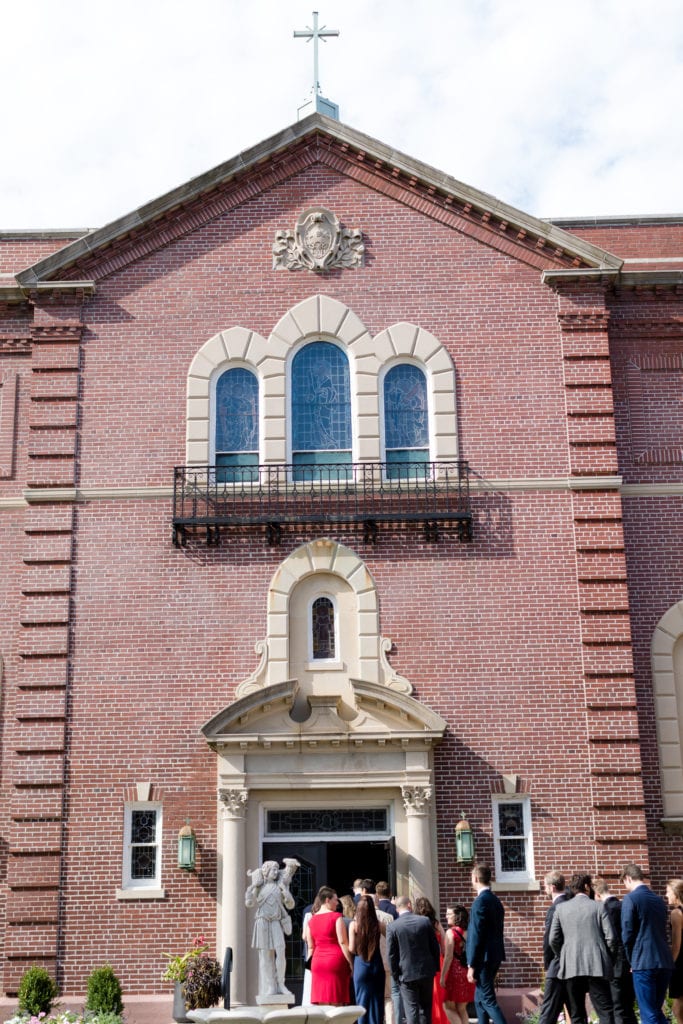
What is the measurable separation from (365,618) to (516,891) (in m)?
4.16

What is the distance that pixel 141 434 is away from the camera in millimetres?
18594

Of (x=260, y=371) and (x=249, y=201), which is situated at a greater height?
(x=249, y=201)

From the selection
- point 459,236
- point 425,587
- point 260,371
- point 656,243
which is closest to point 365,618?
point 425,587

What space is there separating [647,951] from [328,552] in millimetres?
7866

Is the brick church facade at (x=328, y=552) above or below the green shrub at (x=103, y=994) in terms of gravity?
above

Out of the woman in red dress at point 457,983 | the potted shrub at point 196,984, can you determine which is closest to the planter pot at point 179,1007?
the potted shrub at point 196,984

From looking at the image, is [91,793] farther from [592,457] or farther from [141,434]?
[592,457]

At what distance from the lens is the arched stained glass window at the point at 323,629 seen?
17.8 m

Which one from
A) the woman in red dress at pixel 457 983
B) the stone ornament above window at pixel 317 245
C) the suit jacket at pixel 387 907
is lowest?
the woman in red dress at pixel 457 983

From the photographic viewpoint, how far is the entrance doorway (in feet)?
55.6

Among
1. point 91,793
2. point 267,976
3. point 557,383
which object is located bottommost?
point 267,976

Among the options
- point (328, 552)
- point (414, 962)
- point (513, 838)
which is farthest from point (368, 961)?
point (328, 552)

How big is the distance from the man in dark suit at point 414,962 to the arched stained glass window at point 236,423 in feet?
25.5

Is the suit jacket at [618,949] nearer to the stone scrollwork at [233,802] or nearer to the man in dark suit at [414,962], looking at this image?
the man in dark suit at [414,962]
